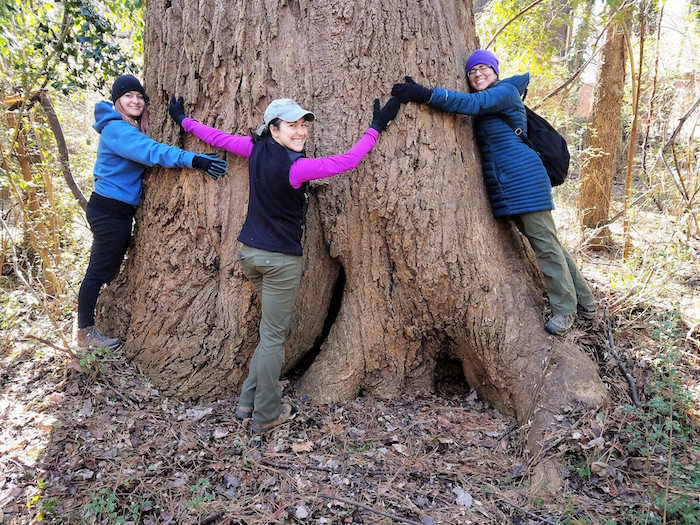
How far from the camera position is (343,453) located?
3.19 m

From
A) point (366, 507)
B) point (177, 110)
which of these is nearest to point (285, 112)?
point (177, 110)

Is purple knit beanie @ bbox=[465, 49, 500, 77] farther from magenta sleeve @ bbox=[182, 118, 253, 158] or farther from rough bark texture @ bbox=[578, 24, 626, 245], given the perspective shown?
rough bark texture @ bbox=[578, 24, 626, 245]

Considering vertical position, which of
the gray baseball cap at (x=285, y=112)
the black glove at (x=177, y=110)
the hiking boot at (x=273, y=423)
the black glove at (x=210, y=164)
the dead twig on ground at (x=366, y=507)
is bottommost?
the dead twig on ground at (x=366, y=507)

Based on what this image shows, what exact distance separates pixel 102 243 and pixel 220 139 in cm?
132

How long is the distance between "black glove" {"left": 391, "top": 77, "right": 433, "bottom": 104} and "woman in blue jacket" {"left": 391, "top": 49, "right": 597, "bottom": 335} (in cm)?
46

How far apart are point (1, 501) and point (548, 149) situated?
14.7 feet

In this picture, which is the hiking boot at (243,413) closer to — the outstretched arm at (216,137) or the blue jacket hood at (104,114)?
the outstretched arm at (216,137)

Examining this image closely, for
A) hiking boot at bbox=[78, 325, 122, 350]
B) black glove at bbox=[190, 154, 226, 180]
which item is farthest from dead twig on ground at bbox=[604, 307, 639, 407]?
hiking boot at bbox=[78, 325, 122, 350]

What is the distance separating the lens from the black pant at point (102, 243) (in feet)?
12.0

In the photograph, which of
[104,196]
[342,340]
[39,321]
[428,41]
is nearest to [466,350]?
[342,340]

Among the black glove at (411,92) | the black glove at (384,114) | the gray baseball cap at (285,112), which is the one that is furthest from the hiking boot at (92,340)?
the black glove at (411,92)

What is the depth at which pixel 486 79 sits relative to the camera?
3672mm

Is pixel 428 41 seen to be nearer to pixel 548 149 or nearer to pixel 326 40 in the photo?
pixel 326 40

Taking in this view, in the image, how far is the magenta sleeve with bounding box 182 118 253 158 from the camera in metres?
3.39
